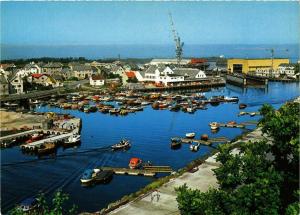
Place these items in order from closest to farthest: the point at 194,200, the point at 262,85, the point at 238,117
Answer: the point at 194,200 → the point at 238,117 → the point at 262,85

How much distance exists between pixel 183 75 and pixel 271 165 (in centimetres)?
4110

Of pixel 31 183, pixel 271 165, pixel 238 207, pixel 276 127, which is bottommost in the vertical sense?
pixel 31 183

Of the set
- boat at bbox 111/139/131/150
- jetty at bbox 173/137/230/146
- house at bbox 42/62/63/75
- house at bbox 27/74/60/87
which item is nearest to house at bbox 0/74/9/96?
house at bbox 27/74/60/87

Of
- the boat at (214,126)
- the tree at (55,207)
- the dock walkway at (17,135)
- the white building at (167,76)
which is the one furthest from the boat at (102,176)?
the white building at (167,76)

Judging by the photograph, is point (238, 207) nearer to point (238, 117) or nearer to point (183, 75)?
point (238, 117)

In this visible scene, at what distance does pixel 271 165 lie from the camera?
10.6m

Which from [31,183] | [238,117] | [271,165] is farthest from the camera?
[238,117]

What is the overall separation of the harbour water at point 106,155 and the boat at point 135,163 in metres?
0.63

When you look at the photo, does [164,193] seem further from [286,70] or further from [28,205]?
[286,70]

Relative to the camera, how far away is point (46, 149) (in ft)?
69.5

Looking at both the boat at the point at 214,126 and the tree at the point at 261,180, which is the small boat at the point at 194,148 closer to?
the boat at the point at 214,126

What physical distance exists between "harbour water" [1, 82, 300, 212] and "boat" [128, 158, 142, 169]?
63 cm

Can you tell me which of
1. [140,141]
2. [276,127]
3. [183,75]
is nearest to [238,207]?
[276,127]

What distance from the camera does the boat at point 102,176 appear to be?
1696 centimetres
